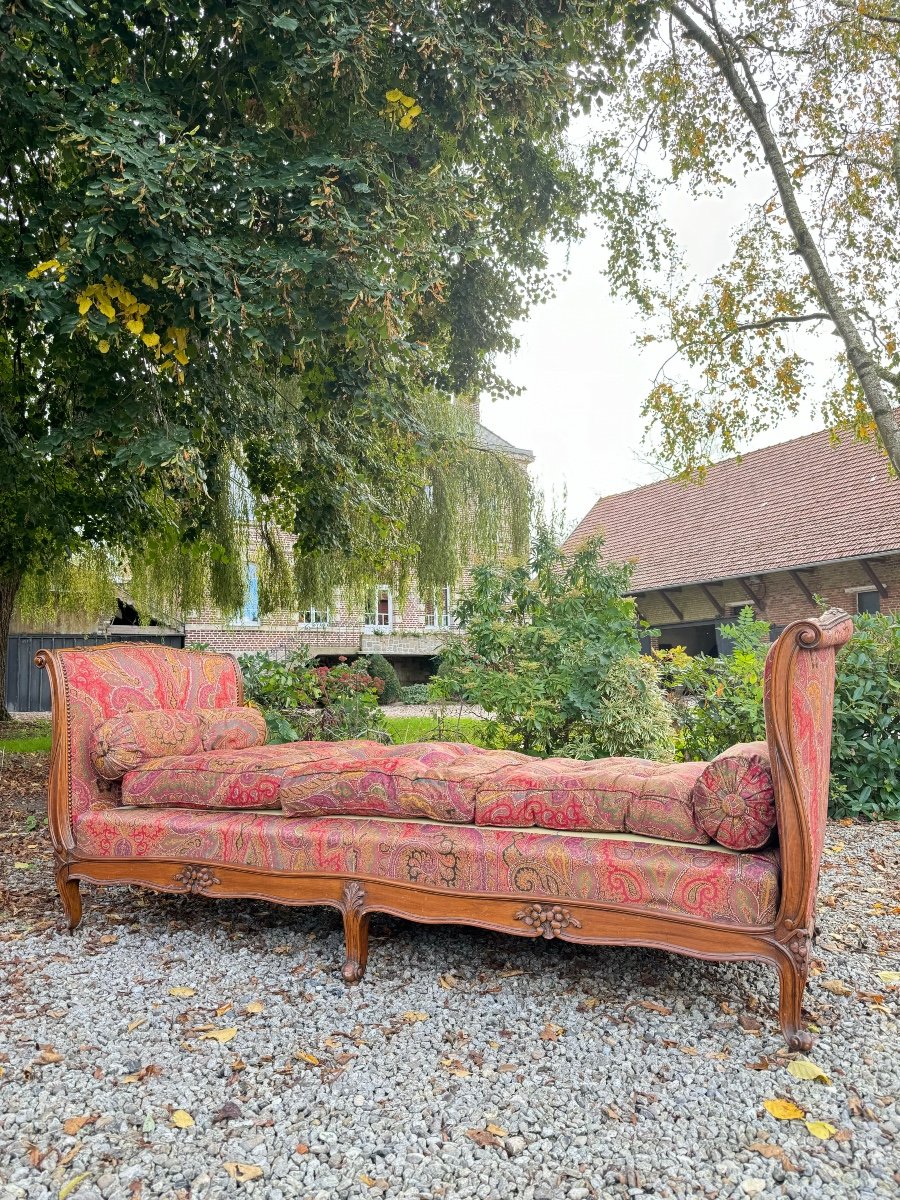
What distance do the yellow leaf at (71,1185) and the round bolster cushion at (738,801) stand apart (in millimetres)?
1806

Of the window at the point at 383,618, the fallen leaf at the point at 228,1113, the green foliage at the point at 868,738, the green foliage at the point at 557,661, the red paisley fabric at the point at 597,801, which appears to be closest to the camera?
the fallen leaf at the point at 228,1113

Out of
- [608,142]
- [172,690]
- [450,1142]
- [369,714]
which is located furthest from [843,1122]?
[608,142]

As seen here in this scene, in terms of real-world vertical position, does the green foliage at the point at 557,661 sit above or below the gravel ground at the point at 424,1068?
above

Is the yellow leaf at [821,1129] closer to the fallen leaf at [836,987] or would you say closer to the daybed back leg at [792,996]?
the daybed back leg at [792,996]

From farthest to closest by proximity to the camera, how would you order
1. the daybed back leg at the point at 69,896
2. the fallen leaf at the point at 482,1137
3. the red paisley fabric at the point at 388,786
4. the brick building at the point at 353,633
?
1. the brick building at the point at 353,633
2. the daybed back leg at the point at 69,896
3. the red paisley fabric at the point at 388,786
4. the fallen leaf at the point at 482,1137

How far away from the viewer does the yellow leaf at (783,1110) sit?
6.58 ft

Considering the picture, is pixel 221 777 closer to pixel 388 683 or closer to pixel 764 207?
pixel 764 207

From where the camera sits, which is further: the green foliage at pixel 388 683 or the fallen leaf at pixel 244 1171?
the green foliage at pixel 388 683

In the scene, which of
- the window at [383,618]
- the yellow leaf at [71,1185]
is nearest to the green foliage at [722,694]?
the yellow leaf at [71,1185]

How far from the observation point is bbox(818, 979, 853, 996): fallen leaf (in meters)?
2.76

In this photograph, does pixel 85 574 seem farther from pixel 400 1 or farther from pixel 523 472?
pixel 400 1

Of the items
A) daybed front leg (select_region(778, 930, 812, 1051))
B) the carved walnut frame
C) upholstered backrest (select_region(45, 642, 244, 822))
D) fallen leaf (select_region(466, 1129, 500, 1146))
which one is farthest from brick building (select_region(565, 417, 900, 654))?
fallen leaf (select_region(466, 1129, 500, 1146))

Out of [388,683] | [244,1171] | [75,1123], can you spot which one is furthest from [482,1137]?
[388,683]

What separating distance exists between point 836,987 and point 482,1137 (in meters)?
1.51
